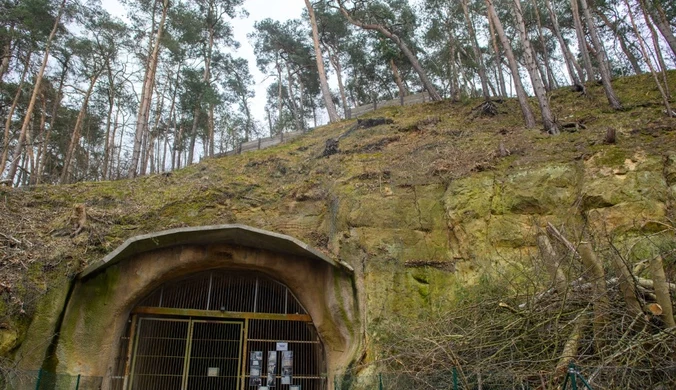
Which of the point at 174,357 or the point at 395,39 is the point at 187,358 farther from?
the point at 395,39

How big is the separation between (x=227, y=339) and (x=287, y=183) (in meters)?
4.60

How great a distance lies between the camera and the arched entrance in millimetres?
10406

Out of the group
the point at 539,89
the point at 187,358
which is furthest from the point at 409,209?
the point at 187,358

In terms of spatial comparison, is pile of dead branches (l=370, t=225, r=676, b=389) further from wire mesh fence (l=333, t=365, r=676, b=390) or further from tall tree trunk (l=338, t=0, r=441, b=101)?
tall tree trunk (l=338, t=0, r=441, b=101)

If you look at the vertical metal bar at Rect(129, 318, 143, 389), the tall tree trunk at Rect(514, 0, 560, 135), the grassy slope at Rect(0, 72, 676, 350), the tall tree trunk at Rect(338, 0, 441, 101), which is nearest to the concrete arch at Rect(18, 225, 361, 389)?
the vertical metal bar at Rect(129, 318, 143, 389)

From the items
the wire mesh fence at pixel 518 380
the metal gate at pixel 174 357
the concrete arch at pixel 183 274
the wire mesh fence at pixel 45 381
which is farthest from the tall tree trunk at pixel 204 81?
the wire mesh fence at pixel 518 380

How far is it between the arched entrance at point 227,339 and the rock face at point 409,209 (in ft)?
5.05

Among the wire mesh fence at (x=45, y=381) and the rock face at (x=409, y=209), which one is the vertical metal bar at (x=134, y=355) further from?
the rock face at (x=409, y=209)

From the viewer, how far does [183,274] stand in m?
10.8

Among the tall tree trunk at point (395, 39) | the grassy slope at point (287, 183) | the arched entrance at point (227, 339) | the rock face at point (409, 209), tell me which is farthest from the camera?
the tall tree trunk at point (395, 39)

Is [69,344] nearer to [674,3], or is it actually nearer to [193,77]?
[193,77]

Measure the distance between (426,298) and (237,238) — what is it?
167 inches

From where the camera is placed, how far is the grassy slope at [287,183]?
9.48m

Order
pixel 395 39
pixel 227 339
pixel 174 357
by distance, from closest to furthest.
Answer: pixel 174 357 < pixel 227 339 < pixel 395 39
